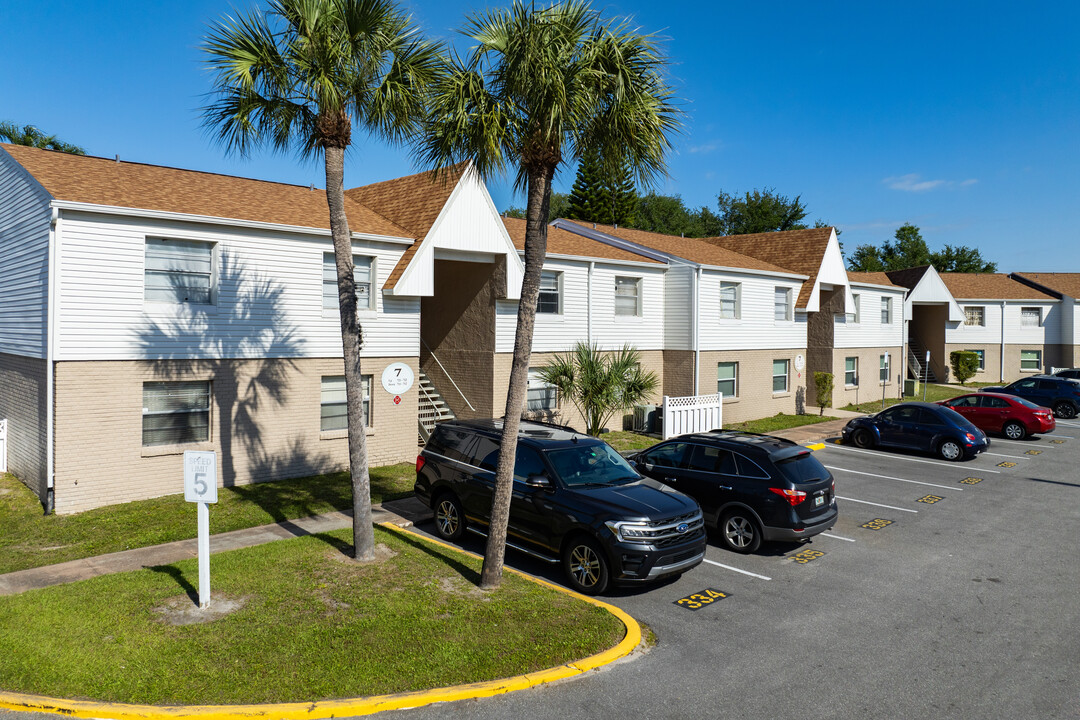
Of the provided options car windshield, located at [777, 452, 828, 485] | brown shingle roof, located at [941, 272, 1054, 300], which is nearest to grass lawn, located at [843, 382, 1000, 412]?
brown shingle roof, located at [941, 272, 1054, 300]

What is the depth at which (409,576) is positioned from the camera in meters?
10.1

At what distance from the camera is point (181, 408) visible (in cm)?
1500

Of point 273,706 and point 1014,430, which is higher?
point 1014,430

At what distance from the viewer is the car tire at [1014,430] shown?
2467 cm

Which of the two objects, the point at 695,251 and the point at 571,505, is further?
the point at 695,251

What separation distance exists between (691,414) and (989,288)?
35111 millimetres

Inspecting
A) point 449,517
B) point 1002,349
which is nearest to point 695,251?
point 449,517

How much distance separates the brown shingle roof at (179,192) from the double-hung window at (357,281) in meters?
0.80

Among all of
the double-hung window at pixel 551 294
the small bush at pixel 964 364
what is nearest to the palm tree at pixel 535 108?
the double-hung window at pixel 551 294

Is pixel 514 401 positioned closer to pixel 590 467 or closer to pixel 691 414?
pixel 590 467

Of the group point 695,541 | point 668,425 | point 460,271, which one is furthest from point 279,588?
point 668,425

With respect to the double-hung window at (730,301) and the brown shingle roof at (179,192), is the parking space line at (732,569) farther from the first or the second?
the double-hung window at (730,301)

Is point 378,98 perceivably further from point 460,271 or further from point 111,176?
point 460,271

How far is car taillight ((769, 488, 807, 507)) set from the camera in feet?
37.7
